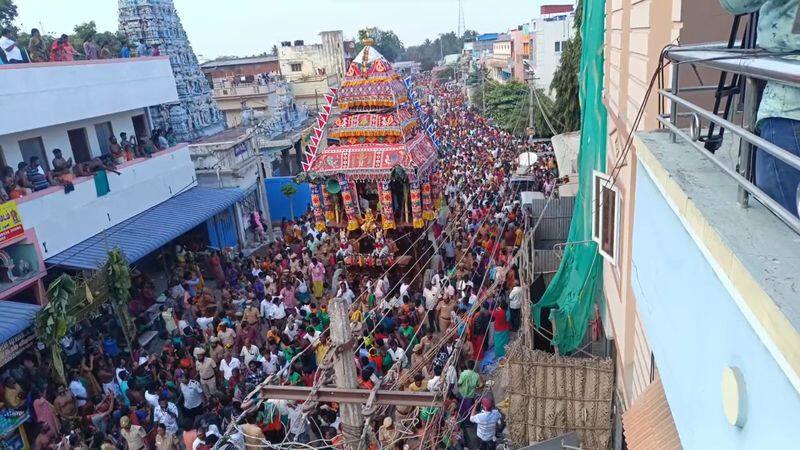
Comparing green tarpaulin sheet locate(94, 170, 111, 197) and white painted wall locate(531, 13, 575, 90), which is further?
white painted wall locate(531, 13, 575, 90)

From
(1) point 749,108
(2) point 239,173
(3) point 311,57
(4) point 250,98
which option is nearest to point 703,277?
(1) point 749,108

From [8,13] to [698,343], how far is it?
3474 cm

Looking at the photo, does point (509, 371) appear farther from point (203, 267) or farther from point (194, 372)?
point (203, 267)

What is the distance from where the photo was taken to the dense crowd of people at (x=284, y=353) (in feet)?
23.0

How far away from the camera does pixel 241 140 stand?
18.6 meters

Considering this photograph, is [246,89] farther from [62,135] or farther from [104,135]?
[62,135]

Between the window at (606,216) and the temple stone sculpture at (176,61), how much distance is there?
1692 cm

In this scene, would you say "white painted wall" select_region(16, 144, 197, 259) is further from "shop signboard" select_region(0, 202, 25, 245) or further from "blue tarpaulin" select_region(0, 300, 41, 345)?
"blue tarpaulin" select_region(0, 300, 41, 345)

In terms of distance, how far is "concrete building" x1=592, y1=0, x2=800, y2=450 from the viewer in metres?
1.63

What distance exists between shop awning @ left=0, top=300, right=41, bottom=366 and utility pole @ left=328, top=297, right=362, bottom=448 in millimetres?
6218

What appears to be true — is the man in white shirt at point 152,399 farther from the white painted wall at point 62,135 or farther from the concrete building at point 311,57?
the concrete building at point 311,57

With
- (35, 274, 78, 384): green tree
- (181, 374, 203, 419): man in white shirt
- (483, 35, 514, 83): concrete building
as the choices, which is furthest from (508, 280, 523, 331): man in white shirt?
(483, 35, 514, 83): concrete building

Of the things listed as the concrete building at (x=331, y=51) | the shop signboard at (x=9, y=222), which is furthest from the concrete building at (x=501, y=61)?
the shop signboard at (x=9, y=222)

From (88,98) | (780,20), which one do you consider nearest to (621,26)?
(780,20)
